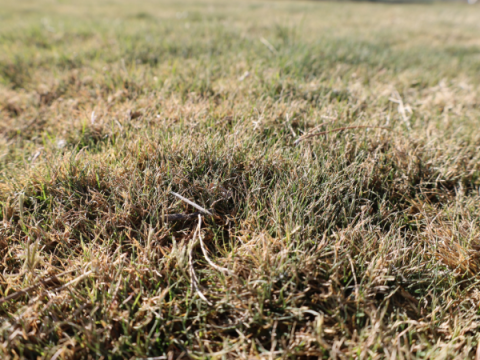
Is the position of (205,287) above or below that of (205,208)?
below

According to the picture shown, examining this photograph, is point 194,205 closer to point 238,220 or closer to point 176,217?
point 176,217

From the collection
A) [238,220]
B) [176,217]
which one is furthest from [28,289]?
[238,220]

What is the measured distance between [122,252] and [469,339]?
1.20m

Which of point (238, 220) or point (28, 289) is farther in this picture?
point (238, 220)

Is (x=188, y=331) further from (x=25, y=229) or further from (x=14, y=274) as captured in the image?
(x=25, y=229)

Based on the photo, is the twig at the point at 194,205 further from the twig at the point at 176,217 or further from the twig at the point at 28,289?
the twig at the point at 28,289

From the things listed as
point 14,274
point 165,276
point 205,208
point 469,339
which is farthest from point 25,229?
point 469,339

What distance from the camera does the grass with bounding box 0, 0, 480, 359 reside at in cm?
104

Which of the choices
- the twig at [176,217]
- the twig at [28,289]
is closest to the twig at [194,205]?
the twig at [176,217]

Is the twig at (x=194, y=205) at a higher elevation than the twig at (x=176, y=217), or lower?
higher

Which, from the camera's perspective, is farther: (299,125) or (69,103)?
(69,103)

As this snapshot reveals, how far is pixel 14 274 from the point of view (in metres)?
1.15

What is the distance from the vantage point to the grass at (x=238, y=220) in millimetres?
1038

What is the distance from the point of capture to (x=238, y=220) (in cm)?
141
